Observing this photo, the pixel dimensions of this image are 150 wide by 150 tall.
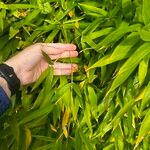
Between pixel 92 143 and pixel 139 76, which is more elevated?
pixel 139 76

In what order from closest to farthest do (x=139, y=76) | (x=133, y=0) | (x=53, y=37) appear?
(x=139, y=76)
(x=133, y=0)
(x=53, y=37)

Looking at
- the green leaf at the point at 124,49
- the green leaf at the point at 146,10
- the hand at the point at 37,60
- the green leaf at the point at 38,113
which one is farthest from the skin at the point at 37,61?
the green leaf at the point at 146,10

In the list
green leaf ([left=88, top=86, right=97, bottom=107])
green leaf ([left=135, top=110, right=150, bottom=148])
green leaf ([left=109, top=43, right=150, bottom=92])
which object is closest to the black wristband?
green leaf ([left=88, top=86, right=97, bottom=107])

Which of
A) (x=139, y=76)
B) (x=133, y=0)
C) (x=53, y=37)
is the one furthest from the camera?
(x=53, y=37)

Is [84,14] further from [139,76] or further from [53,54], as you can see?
[139,76]

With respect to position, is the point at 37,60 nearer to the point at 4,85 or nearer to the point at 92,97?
the point at 4,85

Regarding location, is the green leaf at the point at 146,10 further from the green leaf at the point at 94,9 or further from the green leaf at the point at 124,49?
the green leaf at the point at 94,9

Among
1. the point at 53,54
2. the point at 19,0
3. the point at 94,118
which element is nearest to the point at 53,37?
the point at 53,54
